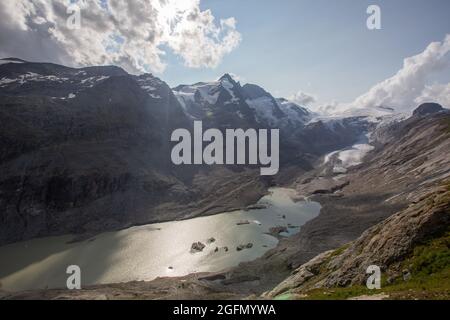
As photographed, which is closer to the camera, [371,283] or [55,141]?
[371,283]

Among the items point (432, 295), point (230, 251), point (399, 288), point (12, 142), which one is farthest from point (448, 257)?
point (12, 142)

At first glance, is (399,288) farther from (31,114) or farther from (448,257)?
(31,114)

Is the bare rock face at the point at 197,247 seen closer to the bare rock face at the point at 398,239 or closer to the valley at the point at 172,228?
the valley at the point at 172,228

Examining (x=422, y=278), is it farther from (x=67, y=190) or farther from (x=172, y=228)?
(x=67, y=190)

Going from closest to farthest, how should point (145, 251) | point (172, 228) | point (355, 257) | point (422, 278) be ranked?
1. point (422, 278)
2. point (355, 257)
3. point (145, 251)
4. point (172, 228)

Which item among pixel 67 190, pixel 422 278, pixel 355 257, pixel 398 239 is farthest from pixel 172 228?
pixel 422 278

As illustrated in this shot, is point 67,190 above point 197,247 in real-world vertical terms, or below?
above

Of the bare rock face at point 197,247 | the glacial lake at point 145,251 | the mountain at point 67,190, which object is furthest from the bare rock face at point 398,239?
the mountain at point 67,190

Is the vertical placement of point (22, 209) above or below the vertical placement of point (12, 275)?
above

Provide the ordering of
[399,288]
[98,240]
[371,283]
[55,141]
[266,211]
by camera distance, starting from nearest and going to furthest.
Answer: [399,288] → [371,283] → [98,240] → [266,211] → [55,141]
